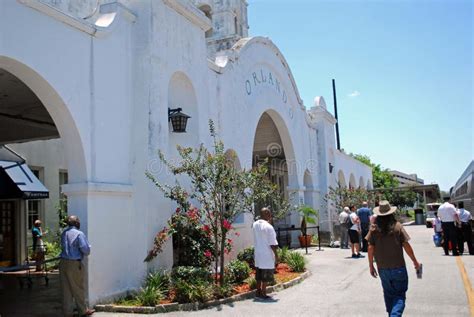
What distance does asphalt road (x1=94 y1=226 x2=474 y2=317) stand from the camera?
747cm

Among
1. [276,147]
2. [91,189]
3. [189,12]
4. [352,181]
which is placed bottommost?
[91,189]

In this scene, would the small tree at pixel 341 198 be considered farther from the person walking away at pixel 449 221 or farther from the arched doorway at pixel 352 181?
the arched doorway at pixel 352 181

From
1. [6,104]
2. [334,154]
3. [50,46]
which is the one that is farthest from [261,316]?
[334,154]

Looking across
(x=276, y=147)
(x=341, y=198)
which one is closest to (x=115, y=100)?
(x=276, y=147)

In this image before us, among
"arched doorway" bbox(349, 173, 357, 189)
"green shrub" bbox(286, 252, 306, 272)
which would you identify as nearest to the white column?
"green shrub" bbox(286, 252, 306, 272)

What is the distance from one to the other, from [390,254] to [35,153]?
14379 millimetres

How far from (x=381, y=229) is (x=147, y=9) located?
6303mm

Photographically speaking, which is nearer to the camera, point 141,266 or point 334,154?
point 141,266

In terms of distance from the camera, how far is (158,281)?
8539 millimetres

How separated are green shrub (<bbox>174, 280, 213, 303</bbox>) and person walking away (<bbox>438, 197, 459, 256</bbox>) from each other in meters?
7.99

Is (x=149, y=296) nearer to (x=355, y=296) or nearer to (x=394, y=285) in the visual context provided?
(x=355, y=296)

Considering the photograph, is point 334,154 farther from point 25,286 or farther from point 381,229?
point 381,229

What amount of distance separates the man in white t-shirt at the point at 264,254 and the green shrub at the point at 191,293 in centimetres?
98

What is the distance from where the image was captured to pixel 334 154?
24047 mm
